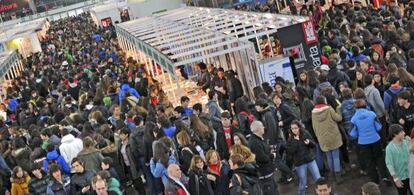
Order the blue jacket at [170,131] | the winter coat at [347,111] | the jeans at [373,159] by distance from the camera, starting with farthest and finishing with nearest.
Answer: the blue jacket at [170,131] → the winter coat at [347,111] → the jeans at [373,159]

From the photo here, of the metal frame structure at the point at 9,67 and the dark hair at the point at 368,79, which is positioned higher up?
the dark hair at the point at 368,79

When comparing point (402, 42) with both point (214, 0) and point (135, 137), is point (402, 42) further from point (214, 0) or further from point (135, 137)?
point (214, 0)

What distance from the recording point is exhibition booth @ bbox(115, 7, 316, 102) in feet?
43.8

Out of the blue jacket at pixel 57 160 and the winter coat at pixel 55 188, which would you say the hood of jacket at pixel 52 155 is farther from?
the winter coat at pixel 55 188

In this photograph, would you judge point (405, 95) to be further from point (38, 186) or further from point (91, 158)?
point (38, 186)

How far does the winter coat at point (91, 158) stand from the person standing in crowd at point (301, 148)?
109 inches

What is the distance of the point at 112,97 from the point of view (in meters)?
14.5

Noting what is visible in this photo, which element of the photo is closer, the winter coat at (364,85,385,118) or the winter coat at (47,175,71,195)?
the winter coat at (47,175,71,195)

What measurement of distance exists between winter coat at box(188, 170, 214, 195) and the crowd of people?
0.04 feet

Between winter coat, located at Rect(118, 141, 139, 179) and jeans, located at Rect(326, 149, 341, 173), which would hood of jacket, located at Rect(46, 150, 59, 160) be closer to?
winter coat, located at Rect(118, 141, 139, 179)

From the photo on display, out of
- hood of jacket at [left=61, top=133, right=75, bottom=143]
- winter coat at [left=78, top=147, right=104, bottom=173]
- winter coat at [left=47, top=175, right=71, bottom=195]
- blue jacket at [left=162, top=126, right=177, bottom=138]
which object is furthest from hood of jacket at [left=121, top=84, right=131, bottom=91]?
winter coat at [left=47, top=175, right=71, bottom=195]

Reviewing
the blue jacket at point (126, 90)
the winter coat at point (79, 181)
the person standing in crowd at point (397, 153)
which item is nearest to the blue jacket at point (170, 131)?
the winter coat at point (79, 181)

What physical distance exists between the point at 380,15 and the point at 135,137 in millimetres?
8641

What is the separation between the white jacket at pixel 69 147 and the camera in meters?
10.2
